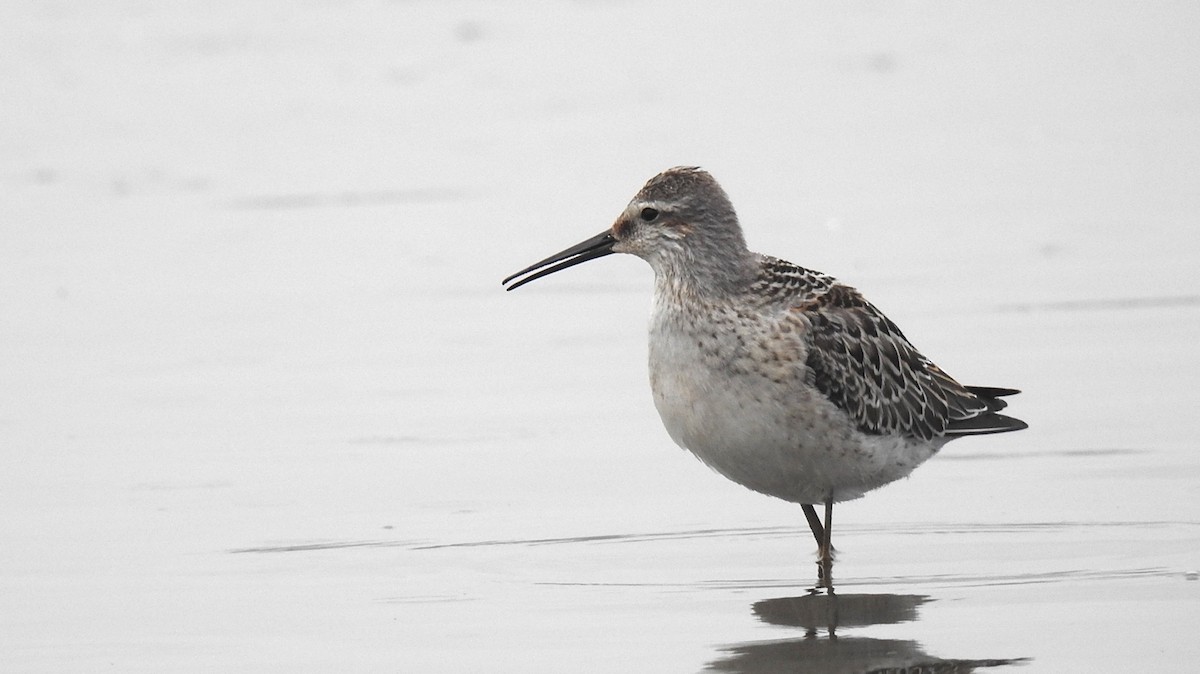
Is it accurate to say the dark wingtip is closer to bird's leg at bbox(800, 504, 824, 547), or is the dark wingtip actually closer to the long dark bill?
bird's leg at bbox(800, 504, 824, 547)

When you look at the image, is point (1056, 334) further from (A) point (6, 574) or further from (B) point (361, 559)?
(A) point (6, 574)

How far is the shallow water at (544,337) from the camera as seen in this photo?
654 cm

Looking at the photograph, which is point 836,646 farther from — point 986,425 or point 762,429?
point 986,425

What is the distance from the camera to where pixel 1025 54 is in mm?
16172

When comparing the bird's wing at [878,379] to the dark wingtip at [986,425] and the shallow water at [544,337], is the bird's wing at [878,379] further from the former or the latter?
the shallow water at [544,337]

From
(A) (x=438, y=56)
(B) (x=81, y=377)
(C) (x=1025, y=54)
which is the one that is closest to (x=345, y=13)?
(A) (x=438, y=56)

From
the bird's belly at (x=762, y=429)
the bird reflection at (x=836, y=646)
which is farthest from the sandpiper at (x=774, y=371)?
the bird reflection at (x=836, y=646)

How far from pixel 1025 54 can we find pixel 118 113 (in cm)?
727

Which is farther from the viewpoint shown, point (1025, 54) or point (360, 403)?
point (1025, 54)

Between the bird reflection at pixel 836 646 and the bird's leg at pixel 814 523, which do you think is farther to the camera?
the bird's leg at pixel 814 523

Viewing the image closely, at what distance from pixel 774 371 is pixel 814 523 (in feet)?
2.23

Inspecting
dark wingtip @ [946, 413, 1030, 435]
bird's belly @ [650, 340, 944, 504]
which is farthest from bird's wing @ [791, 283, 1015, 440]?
bird's belly @ [650, 340, 944, 504]

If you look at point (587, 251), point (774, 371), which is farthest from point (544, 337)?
point (774, 371)

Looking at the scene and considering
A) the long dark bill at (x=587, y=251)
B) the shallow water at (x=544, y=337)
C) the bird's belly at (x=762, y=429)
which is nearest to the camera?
the shallow water at (x=544, y=337)
